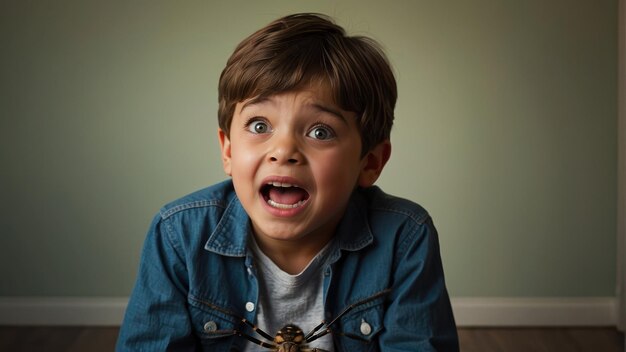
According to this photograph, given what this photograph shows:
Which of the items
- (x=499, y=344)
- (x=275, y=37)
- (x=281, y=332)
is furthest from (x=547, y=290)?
(x=275, y=37)

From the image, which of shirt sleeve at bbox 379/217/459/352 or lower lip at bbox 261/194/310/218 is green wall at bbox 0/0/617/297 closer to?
shirt sleeve at bbox 379/217/459/352

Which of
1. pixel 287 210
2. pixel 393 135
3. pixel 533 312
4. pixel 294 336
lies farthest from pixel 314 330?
pixel 533 312

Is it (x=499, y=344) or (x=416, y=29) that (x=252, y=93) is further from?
(x=499, y=344)

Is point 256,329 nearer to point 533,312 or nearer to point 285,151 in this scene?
point 285,151

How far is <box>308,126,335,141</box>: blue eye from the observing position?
1180 mm

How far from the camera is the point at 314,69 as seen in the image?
120 centimetres

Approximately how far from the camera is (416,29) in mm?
2141

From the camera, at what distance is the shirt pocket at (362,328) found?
4.24 feet

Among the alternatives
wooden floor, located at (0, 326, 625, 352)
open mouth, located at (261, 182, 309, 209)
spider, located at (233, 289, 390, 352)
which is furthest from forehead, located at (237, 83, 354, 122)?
wooden floor, located at (0, 326, 625, 352)

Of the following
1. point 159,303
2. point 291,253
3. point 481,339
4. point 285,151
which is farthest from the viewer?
point 481,339

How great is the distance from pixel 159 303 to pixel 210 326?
0.10 meters

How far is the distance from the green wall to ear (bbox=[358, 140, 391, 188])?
2.75ft

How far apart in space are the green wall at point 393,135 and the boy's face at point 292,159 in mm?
965

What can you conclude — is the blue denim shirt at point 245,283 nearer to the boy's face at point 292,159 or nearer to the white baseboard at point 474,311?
the boy's face at point 292,159
